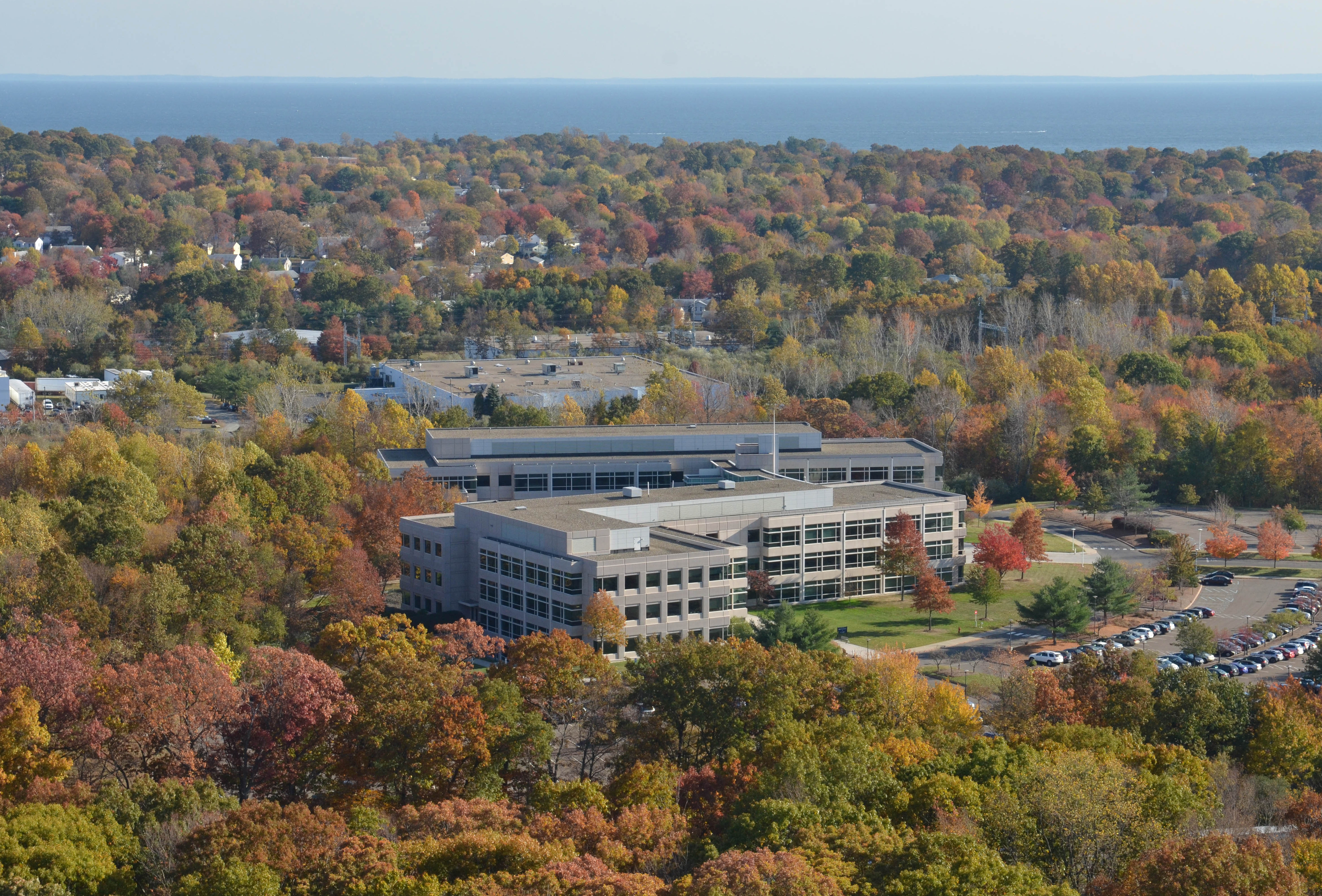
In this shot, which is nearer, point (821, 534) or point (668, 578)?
point (668, 578)

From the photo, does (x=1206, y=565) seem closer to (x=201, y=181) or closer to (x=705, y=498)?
(x=705, y=498)

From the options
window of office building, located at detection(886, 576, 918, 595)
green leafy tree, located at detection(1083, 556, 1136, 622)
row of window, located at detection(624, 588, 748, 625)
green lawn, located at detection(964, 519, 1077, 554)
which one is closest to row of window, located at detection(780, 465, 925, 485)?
green lawn, located at detection(964, 519, 1077, 554)

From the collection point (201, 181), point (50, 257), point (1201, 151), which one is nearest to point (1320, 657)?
point (50, 257)

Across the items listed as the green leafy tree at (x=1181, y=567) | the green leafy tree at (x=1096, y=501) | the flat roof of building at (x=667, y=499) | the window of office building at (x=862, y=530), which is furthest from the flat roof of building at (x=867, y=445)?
the green leafy tree at (x=1181, y=567)

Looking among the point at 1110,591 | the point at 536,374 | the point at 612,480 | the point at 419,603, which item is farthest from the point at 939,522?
the point at 536,374

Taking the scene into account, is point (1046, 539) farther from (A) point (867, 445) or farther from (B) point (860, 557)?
(B) point (860, 557)

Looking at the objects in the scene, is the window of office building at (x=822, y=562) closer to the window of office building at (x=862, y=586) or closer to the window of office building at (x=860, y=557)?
the window of office building at (x=860, y=557)

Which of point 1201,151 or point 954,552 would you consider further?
point 1201,151
